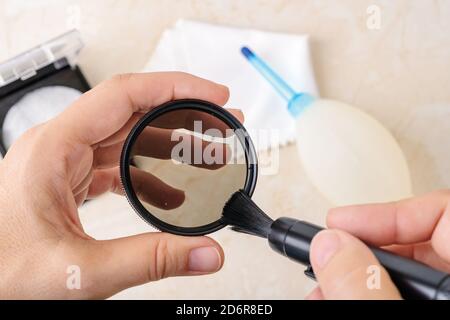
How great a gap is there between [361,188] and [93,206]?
457 mm

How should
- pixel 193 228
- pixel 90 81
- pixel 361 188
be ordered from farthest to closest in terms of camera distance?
1. pixel 90 81
2. pixel 361 188
3. pixel 193 228

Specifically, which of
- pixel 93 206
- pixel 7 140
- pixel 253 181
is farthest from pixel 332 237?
pixel 7 140

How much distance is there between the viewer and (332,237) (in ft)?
1.78

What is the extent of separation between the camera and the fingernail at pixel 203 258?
634 millimetres

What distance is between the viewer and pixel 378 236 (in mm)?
630

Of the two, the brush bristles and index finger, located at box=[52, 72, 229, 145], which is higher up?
index finger, located at box=[52, 72, 229, 145]

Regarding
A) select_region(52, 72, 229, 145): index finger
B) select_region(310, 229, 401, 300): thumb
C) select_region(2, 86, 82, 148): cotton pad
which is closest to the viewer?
select_region(310, 229, 401, 300): thumb

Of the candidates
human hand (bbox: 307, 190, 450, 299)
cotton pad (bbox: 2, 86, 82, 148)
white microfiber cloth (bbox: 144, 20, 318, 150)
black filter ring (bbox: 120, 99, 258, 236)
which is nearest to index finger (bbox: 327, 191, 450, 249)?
human hand (bbox: 307, 190, 450, 299)

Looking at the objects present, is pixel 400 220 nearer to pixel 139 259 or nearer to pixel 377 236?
pixel 377 236

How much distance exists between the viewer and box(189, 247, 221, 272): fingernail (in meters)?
0.63

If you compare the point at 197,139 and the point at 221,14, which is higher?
the point at 221,14

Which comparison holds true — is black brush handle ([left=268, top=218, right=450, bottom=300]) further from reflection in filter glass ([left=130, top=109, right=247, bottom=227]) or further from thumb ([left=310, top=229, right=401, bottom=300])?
reflection in filter glass ([left=130, top=109, right=247, bottom=227])
